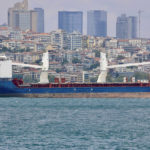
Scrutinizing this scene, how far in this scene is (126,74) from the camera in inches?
7613

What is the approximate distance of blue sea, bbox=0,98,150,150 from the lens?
48938mm

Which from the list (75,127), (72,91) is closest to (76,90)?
(72,91)

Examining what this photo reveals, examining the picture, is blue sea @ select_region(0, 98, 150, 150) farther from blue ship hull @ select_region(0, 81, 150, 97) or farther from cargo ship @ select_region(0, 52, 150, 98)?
cargo ship @ select_region(0, 52, 150, 98)

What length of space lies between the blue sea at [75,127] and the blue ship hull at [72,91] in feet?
38.0

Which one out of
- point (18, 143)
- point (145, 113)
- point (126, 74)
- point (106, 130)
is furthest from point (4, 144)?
point (126, 74)

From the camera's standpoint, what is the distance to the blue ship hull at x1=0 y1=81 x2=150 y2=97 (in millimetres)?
92438

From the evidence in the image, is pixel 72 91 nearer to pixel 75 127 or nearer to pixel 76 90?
pixel 76 90

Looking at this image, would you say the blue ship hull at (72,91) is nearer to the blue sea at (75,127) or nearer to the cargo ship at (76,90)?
the cargo ship at (76,90)

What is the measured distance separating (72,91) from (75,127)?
1447 inches

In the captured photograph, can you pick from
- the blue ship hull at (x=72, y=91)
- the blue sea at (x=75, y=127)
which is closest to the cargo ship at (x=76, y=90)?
the blue ship hull at (x=72, y=91)

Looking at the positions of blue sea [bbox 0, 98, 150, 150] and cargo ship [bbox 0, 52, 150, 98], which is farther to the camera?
cargo ship [bbox 0, 52, 150, 98]

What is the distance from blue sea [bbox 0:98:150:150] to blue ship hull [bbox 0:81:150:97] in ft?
38.0

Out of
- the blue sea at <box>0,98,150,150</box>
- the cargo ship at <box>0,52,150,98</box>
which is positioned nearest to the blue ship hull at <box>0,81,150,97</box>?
the cargo ship at <box>0,52,150,98</box>

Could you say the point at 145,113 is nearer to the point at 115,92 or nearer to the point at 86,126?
the point at 86,126
